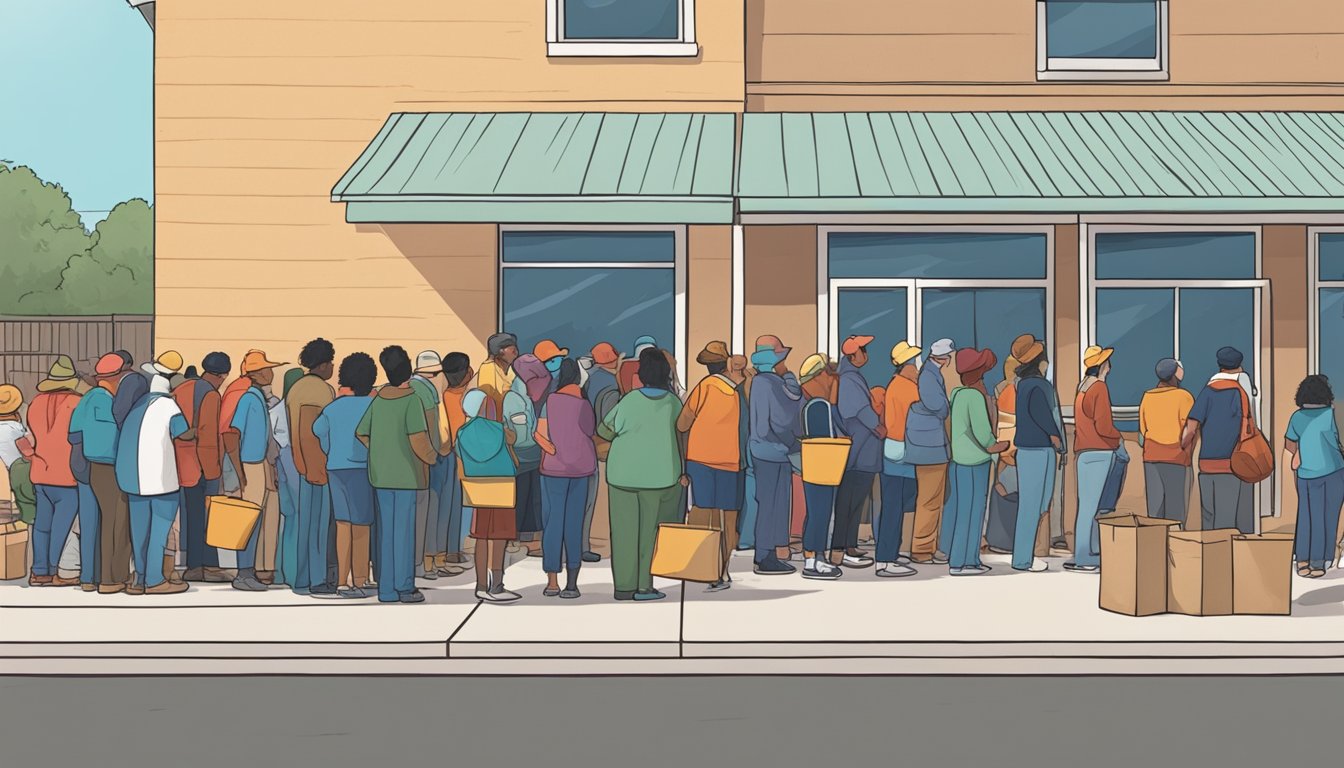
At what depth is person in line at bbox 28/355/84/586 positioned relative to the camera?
12.2 m

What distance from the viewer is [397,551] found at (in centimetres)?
1146

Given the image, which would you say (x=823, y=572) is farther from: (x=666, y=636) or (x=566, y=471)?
(x=666, y=636)

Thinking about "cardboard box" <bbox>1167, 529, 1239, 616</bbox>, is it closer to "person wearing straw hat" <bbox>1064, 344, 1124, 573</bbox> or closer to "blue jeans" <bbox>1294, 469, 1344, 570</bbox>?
"person wearing straw hat" <bbox>1064, 344, 1124, 573</bbox>

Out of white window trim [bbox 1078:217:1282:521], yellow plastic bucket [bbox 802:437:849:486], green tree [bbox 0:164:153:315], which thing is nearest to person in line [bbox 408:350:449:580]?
yellow plastic bucket [bbox 802:437:849:486]

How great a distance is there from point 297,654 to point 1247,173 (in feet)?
32.3

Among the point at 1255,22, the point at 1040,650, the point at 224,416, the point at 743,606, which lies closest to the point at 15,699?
the point at 224,416

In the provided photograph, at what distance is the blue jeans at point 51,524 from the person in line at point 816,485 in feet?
18.8

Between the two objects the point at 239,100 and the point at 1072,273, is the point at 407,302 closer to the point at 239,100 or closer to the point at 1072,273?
the point at 239,100

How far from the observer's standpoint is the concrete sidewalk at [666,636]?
30.4 feet

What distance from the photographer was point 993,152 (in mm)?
15242

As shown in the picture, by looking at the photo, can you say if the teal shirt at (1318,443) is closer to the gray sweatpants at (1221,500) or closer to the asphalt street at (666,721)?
the gray sweatpants at (1221,500)

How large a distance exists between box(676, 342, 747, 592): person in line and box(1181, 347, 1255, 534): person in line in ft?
12.0

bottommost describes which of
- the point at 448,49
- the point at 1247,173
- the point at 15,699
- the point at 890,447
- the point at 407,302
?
the point at 15,699

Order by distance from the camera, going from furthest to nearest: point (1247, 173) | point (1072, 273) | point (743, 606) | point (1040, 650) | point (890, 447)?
point (1072, 273) → point (1247, 173) → point (890, 447) → point (743, 606) → point (1040, 650)
